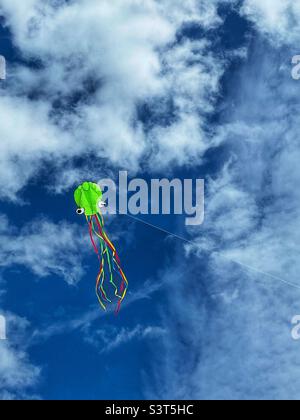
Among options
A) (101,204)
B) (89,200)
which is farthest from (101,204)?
(89,200)

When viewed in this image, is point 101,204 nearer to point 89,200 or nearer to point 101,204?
point 101,204
